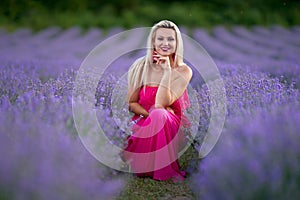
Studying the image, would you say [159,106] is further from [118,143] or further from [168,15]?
[168,15]

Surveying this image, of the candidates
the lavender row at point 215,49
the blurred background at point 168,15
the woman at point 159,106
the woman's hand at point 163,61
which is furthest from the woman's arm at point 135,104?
the blurred background at point 168,15

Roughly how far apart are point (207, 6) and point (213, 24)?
322cm

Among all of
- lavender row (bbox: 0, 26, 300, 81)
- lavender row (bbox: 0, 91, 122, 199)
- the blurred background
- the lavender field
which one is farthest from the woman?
the blurred background

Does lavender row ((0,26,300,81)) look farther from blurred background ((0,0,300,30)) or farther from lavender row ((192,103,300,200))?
lavender row ((192,103,300,200))

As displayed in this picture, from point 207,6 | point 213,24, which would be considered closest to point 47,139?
point 213,24

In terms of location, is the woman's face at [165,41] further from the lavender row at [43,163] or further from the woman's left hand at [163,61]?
the lavender row at [43,163]

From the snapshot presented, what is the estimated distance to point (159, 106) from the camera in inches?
126

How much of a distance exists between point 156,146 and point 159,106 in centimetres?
29

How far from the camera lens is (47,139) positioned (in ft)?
6.88

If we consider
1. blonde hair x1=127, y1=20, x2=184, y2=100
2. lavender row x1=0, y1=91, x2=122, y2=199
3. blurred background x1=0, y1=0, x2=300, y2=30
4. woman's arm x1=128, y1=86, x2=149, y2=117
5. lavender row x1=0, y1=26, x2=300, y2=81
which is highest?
blurred background x1=0, y1=0, x2=300, y2=30

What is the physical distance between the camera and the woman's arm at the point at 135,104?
10.8ft

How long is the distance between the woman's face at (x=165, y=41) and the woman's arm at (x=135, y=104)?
1.12ft

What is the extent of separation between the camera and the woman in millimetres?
3094

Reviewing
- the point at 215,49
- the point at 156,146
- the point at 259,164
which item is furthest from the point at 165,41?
the point at 215,49
